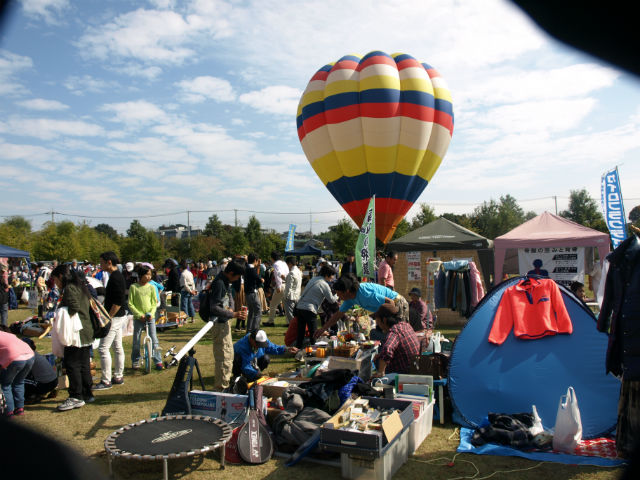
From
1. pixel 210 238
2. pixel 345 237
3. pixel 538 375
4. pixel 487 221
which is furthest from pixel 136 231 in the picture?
pixel 538 375

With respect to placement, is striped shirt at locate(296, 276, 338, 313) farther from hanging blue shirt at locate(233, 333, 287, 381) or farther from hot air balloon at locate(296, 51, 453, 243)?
hot air balloon at locate(296, 51, 453, 243)

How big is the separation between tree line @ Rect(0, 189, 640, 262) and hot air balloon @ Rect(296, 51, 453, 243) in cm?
2667

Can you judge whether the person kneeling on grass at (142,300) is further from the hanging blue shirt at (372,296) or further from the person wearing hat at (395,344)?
the person wearing hat at (395,344)

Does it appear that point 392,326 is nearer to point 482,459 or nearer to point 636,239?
point 482,459

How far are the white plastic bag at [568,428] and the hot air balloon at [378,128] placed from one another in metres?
12.9

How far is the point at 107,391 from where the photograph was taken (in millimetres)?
6875

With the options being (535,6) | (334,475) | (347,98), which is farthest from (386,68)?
(535,6)

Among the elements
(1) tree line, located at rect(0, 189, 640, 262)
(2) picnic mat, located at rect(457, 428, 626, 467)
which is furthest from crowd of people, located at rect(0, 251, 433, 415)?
(1) tree line, located at rect(0, 189, 640, 262)

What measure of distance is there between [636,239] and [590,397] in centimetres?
243

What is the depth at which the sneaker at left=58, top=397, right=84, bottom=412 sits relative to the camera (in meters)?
6.06

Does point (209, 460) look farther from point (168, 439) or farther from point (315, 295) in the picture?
point (315, 295)

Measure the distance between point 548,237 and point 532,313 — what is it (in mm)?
6783

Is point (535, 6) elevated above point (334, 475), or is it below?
above

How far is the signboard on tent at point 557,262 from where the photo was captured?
1145 centimetres
